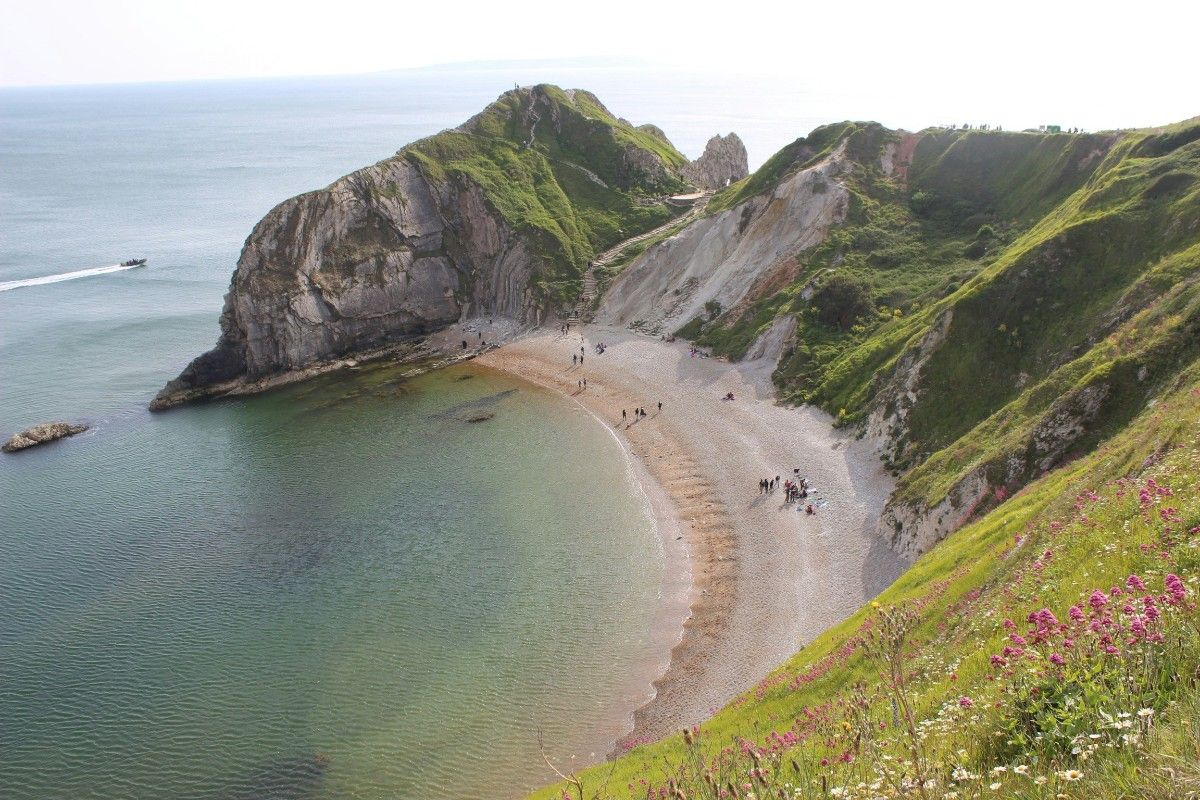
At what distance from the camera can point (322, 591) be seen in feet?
150

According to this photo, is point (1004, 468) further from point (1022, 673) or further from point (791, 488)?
point (1022, 673)

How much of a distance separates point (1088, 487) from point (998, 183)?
64.0 m

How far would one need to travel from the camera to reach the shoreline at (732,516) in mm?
37969

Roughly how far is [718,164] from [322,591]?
10258 cm

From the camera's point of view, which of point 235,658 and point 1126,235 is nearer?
point 235,658

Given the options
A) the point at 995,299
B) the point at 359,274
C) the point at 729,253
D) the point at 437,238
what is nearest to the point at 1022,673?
the point at 995,299

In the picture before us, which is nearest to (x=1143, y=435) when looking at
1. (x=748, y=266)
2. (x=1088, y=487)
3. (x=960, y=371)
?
(x=1088, y=487)

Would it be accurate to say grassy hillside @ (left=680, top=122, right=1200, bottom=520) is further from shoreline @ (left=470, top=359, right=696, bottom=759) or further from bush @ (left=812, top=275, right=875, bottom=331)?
shoreline @ (left=470, top=359, right=696, bottom=759)

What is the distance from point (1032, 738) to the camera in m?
9.73

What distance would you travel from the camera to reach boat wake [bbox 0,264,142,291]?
118m

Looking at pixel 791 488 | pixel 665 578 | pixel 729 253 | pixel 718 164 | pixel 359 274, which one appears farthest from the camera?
pixel 718 164

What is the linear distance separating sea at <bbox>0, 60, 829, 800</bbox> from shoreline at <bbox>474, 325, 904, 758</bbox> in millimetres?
1895

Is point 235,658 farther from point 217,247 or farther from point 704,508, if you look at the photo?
point 217,247

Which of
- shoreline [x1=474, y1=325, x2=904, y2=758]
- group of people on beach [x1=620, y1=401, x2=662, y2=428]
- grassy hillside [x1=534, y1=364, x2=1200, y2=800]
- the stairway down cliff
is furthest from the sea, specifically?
grassy hillside [x1=534, y1=364, x2=1200, y2=800]
